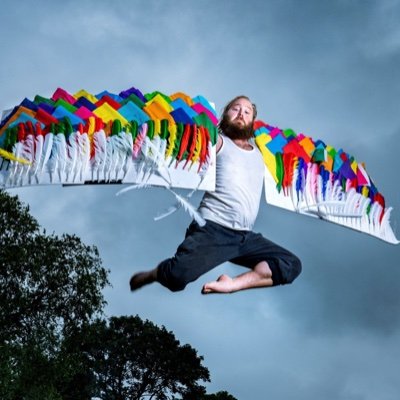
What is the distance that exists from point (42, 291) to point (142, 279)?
481 inches

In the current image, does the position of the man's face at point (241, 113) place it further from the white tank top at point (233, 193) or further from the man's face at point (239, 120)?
the white tank top at point (233, 193)

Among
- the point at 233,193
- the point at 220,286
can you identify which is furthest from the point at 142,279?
the point at 233,193

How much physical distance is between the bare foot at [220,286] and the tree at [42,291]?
436 inches

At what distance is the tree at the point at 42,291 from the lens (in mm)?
16000

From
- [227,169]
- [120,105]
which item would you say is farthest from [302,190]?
[120,105]

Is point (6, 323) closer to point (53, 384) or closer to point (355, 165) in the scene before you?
point (53, 384)

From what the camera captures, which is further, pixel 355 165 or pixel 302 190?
pixel 355 165

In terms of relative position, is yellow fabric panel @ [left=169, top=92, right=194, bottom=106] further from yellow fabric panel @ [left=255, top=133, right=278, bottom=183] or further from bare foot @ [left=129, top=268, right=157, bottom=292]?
Result: bare foot @ [left=129, top=268, right=157, bottom=292]

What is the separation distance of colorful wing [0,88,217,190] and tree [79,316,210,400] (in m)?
17.5

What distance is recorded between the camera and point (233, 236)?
5.16m

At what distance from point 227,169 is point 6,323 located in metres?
12.0

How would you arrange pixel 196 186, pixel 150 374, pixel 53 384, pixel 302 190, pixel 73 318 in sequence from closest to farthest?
pixel 196 186, pixel 302 190, pixel 53 384, pixel 73 318, pixel 150 374

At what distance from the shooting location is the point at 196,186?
201 inches

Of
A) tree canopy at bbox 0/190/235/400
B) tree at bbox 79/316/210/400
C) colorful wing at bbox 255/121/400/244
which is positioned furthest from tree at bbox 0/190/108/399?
colorful wing at bbox 255/121/400/244
